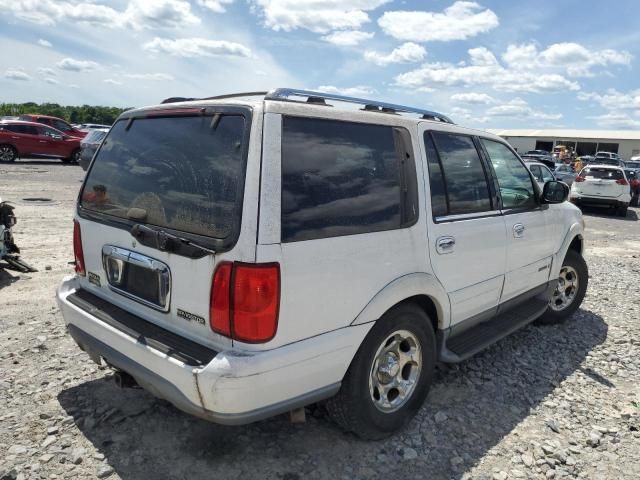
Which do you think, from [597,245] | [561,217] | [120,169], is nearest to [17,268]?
[120,169]

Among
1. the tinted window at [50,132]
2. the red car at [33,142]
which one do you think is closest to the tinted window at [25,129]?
the red car at [33,142]

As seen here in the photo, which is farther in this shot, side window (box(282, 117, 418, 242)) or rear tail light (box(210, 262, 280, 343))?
side window (box(282, 117, 418, 242))

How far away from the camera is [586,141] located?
2527 inches

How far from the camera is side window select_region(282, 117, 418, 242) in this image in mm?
2383

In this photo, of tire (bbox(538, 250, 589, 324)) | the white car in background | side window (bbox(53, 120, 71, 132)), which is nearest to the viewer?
tire (bbox(538, 250, 589, 324))

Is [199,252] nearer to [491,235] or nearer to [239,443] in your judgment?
[239,443]

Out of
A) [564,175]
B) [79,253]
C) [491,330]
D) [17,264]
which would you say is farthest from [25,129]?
[564,175]

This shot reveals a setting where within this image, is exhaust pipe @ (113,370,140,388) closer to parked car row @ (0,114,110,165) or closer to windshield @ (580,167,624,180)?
windshield @ (580,167,624,180)

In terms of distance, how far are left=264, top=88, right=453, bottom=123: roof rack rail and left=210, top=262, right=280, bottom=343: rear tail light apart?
0.89 metres

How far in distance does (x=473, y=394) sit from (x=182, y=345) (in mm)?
2268

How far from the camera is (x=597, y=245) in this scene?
10289 millimetres

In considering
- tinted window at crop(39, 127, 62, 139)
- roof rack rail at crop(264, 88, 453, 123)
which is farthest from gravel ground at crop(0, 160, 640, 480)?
Result: tinted window at crop(39, 127, 62, 139)

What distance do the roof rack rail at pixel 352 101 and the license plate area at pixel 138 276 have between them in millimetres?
1044

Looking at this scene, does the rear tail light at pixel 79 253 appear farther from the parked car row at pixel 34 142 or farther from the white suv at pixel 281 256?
the parked car row at pixel 34 142
